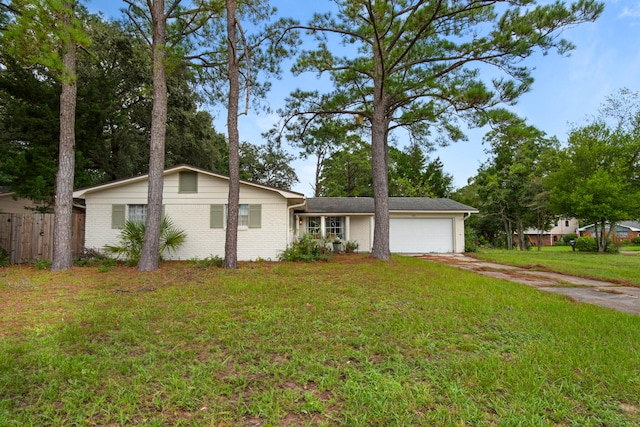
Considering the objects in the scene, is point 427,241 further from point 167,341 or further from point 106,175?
point 106,175

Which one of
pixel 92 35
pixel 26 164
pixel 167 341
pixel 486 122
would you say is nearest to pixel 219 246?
pixel 26 164

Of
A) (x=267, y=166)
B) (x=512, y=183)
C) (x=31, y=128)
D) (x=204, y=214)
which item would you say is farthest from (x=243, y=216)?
(x=512, y=183)

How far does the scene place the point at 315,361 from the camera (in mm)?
2908

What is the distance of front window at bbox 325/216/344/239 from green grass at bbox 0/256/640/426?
10.6 meters

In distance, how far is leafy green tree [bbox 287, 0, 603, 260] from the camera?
8.82 meters

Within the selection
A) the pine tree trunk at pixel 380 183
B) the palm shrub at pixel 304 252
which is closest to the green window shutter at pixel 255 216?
the palm shrub at pixel 304 252

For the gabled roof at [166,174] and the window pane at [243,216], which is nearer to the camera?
the gabled roof at [166,174]

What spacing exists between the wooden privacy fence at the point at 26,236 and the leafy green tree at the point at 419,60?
899 cm

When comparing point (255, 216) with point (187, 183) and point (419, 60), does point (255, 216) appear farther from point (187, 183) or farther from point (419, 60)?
point (419, 60)

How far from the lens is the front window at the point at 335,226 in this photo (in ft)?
52.7

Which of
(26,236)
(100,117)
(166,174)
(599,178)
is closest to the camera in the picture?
(26,236)

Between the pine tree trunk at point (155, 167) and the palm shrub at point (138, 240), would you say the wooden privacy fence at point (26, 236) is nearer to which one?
the palm shrub at point (138, 240)

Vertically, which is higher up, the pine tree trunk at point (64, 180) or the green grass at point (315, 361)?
the pine tree trunk at point (64, 180)

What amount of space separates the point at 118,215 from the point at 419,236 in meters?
13.3
